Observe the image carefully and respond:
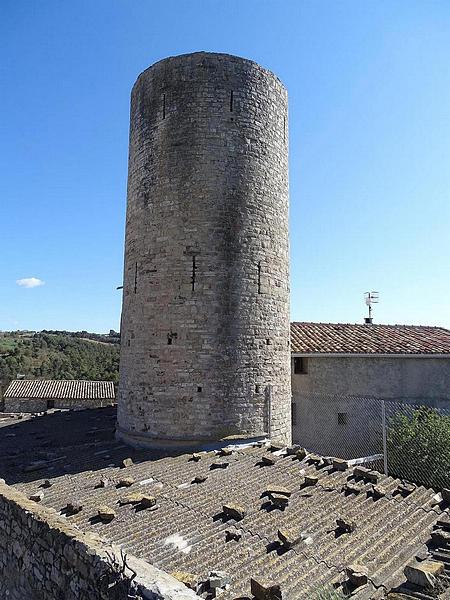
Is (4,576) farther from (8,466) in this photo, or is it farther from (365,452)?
(365,452)

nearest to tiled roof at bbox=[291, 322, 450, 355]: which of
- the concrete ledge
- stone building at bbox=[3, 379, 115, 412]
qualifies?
the concrete ledge

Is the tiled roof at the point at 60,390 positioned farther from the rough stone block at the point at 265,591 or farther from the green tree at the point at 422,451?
the rough stone block at the point at 265,591

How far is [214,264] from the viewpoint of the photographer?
1073 centimetres

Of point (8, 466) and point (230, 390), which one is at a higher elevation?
point (230, 390)

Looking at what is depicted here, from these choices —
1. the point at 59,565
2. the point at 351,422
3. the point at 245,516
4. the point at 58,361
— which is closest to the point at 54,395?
the point at 351,422

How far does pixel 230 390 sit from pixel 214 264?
3064 mm

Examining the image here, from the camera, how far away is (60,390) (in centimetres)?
3055

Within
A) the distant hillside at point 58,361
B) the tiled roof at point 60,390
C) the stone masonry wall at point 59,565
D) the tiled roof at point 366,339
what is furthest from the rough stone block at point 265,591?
the distant hillside at point 58,361

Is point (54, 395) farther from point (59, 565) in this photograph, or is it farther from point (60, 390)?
point (59, 565)

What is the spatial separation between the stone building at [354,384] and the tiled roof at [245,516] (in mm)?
5789

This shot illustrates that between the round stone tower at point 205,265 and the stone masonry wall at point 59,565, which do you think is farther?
the round stone tower at point 205,265

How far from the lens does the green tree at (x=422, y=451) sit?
11992 millimetres

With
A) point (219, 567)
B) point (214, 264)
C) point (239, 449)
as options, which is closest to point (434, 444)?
point (239, 449)

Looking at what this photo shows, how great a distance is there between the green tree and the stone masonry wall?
9903 mm
